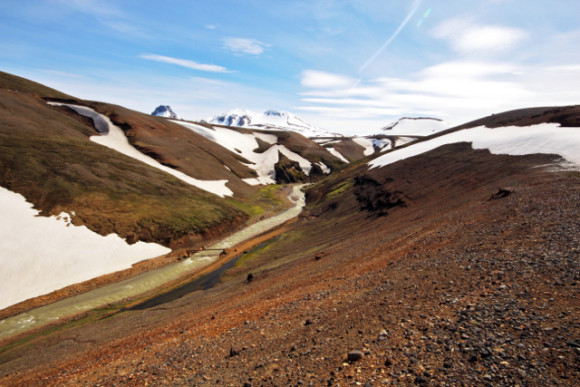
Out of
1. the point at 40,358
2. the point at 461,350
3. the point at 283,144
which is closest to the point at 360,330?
the point at 461,350

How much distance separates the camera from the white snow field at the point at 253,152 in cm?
13710

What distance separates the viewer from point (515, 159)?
37844mm

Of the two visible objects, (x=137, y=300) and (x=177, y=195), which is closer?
(x=137, y=300)

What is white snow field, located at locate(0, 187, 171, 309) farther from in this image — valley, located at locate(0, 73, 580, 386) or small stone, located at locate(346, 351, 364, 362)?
small stone, located at locate(346, 351, 364, 362)

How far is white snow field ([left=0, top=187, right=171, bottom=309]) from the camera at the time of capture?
3388 cm

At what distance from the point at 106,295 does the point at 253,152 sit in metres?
129

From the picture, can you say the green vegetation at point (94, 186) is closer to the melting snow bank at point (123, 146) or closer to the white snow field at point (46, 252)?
the white snow field at point (46, 252)

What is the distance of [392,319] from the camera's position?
456 inches

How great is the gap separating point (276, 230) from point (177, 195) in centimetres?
2281

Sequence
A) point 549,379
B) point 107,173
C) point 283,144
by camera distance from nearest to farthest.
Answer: point 549,379, point 107,173, point 283,144

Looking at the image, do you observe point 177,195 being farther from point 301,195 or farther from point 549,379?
point 549,379

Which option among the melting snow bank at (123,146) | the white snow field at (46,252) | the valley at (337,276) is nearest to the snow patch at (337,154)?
the melting snow bank at (123,146)

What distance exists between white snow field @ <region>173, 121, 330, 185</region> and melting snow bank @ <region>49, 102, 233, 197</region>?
136 ft

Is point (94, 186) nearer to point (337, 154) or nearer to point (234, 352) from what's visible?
point (234, 352)
